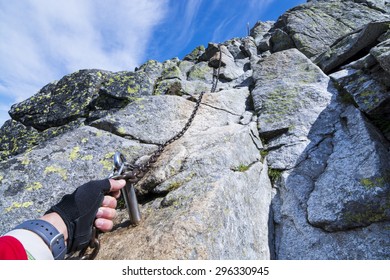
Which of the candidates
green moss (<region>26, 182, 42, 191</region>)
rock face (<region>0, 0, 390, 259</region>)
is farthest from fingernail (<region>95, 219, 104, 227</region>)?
green moss (<region>26, 182, 42, 191</region>)

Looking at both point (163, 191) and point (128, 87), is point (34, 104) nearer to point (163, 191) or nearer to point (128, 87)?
point (128, 87)

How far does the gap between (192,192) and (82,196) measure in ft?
6.87

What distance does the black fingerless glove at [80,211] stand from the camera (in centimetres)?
353

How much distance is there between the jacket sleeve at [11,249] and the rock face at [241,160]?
1.59 meters

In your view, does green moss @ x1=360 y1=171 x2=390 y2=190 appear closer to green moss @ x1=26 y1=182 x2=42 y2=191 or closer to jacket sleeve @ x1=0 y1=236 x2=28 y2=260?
jacket sleeve @ x1=0 y1=236 x2=28 y2=260

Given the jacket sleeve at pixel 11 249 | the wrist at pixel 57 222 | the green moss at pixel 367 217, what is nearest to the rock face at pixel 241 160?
the green moss at pixel 367 217

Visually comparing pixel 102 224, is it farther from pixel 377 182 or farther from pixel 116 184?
pixel 377 182

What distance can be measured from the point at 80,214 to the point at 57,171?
343 centimetres

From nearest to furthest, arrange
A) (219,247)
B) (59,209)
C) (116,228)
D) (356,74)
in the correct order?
(59,209) < (219,247) < (116,228) < (356,74)

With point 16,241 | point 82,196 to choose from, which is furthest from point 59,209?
point 16,241

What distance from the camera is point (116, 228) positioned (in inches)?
192

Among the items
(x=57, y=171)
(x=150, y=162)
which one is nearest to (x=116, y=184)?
(x=150, y=162)

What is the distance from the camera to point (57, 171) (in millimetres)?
6457

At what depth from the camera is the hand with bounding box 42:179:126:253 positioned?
11.4ft
